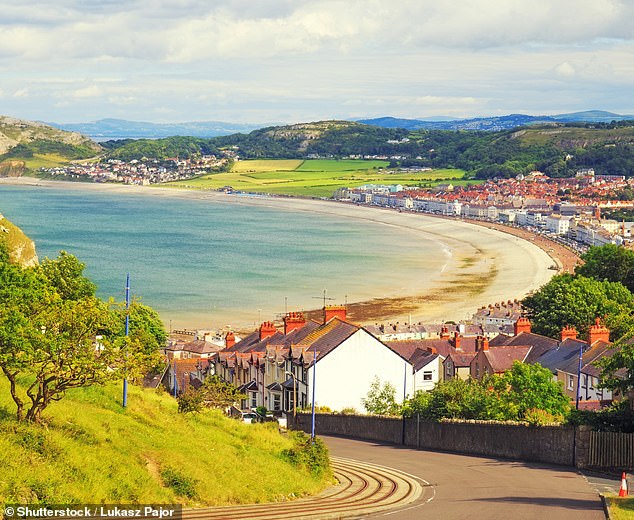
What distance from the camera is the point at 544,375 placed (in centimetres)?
3216

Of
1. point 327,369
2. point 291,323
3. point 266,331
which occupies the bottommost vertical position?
point 266,331

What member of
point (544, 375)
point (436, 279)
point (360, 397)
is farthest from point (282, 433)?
point (436, 279)

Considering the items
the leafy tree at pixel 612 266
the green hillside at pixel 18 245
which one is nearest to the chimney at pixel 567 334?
the leafy tree at pixel 612 266

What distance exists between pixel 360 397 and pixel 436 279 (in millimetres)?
61062

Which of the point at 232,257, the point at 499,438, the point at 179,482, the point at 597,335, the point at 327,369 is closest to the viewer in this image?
the point at 179,482

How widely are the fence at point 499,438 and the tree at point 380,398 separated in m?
2.49

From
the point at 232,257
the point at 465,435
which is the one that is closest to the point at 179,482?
the point at 465,435

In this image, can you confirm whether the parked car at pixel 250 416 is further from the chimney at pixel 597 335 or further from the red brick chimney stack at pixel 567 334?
the red brick chimney stack at pixel 567 334

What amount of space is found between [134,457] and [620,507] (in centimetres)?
883

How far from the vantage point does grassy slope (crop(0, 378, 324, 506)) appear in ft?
53.9

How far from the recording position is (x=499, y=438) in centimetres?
2800

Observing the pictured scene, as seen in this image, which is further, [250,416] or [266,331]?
[266,331]

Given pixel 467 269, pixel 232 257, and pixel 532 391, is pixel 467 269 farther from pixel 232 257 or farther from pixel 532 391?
pixel 532 391

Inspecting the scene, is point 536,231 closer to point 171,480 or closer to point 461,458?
point 461,458
